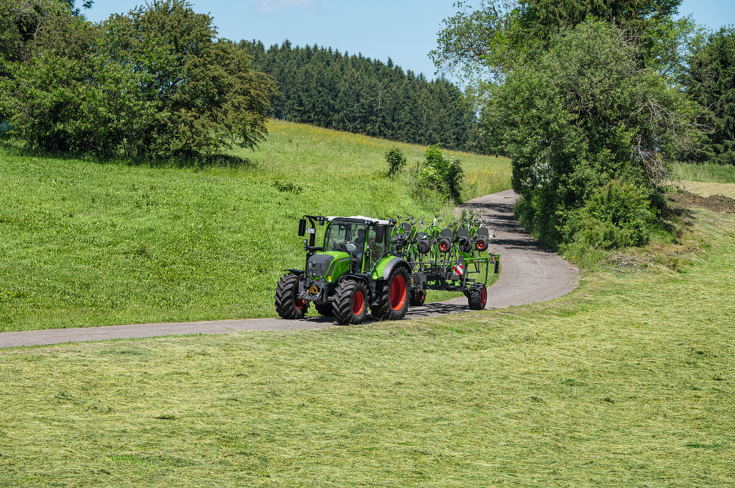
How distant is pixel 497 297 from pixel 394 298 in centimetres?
641

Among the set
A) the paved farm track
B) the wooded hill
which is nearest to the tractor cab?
the paved farm track

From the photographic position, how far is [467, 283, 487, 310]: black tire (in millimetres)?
17266

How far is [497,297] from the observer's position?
20.5m

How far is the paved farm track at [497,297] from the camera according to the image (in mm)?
12477

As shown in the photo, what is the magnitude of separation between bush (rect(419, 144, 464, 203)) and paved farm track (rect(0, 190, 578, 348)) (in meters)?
3.95

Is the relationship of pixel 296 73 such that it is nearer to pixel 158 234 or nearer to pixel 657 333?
pixel 158 234

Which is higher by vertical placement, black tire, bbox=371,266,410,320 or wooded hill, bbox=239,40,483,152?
wooded hill, bbox=239,40,483,152

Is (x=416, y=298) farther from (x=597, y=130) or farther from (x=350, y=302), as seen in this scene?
(x=597, y=130)

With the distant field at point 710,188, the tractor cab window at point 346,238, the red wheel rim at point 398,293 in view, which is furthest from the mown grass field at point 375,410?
the distant field at point 710,188

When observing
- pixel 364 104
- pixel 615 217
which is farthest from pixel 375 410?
pixel 364 104

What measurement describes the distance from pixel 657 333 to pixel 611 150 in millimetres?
17746

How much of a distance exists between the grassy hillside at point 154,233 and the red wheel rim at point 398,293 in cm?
338

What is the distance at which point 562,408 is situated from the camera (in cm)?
795

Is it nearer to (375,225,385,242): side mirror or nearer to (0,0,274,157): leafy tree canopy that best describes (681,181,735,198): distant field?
(0,0,274,157): leafy tree canopy
